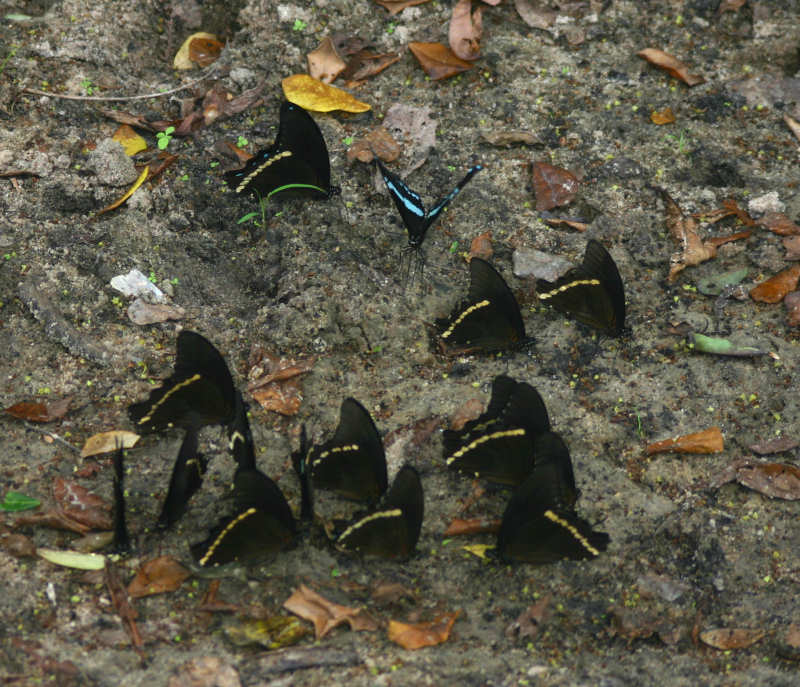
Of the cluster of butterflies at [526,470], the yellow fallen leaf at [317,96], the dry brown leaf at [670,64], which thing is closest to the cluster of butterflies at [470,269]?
the cluster of butterflies at [526,470]

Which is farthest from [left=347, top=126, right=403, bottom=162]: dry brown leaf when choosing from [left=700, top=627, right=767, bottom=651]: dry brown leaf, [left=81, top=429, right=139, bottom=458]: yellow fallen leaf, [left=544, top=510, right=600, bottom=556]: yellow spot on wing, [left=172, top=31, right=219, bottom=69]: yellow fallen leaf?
[left=700, top=627, right=767, bottom=651]: dry brown leaf

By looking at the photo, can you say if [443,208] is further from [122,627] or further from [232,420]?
[122,627]

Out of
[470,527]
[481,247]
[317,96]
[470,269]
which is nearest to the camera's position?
[470,527]

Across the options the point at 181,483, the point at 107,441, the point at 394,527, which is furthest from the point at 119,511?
the point at 394,527

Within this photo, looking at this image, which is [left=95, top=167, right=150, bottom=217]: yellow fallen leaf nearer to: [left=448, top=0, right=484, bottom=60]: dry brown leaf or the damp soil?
→ the damp soil

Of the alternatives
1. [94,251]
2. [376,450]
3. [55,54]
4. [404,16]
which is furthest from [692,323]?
[55,54]

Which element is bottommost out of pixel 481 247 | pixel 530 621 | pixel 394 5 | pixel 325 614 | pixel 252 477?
pixel 530 621

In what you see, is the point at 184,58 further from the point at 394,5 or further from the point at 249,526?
the point at 249,526

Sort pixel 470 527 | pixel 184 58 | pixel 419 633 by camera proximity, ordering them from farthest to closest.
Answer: pixel 184 58
pixel 470 527
pixel 419 633
